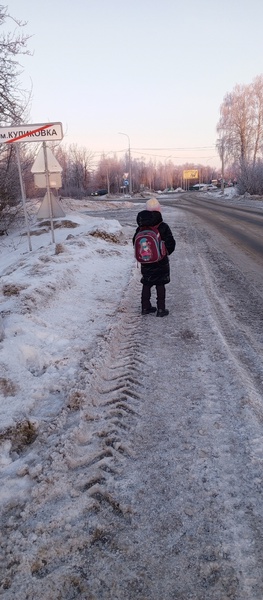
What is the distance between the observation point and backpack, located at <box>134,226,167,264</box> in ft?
17.0

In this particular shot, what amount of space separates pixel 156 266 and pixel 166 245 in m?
0.32

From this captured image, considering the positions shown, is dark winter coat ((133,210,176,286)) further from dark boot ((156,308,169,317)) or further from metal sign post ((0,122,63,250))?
metal sign post ((0,122,63,250))

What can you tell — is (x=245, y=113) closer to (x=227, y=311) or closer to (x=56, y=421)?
(x=227, y=311)

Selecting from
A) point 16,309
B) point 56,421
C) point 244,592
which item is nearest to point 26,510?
point 56,421

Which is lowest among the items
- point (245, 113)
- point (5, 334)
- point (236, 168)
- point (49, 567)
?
point (49, 567)

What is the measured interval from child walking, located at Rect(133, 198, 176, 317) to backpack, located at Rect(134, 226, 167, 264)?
7 cm

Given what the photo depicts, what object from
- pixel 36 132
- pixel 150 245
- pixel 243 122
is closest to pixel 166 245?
pixel 150 245

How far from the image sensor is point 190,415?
9.46 feet

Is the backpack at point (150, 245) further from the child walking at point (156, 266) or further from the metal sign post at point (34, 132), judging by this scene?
the metal sign post at point (34, 132)

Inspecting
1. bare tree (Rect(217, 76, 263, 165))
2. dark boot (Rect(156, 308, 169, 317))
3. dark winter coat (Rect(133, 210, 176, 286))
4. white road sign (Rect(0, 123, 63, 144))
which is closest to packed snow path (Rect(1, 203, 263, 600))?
dark boot (Rect(156, 308, 169, 317))

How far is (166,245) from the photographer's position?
5.28 metres

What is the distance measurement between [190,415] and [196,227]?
1418 centimetres

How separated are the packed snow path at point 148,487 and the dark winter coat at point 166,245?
1477 millimetres

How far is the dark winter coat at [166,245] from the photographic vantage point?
5.21m
